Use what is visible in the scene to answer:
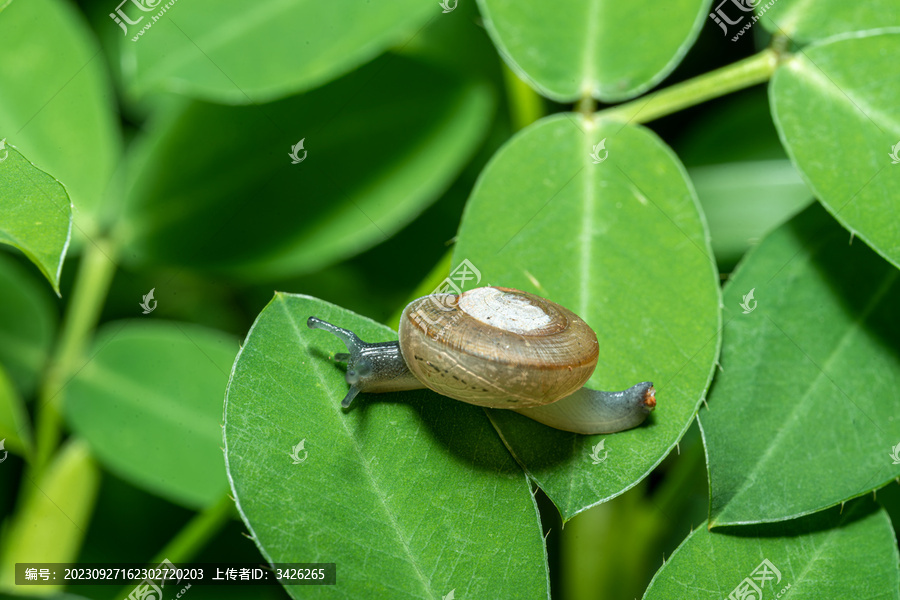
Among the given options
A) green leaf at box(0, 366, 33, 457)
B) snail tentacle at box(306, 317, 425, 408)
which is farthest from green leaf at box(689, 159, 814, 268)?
green leaf at box(0, 366, 33, 457)

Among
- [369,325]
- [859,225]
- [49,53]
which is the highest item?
[49,53]

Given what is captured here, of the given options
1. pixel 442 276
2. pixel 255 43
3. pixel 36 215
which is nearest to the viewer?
pixel 36 215

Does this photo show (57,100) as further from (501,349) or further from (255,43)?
(501,349)

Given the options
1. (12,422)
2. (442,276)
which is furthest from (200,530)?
(442,276)

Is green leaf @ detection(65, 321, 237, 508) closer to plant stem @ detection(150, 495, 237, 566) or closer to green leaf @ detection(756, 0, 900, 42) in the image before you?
plant stem @ detection(150, 495, 237, 566)

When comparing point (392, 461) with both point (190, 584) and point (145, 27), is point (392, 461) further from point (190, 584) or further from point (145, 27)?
point (145, 27)

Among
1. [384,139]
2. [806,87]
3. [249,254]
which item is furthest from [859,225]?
[249,254]

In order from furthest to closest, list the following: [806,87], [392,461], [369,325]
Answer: [806,87], [369,325], [392,461]
